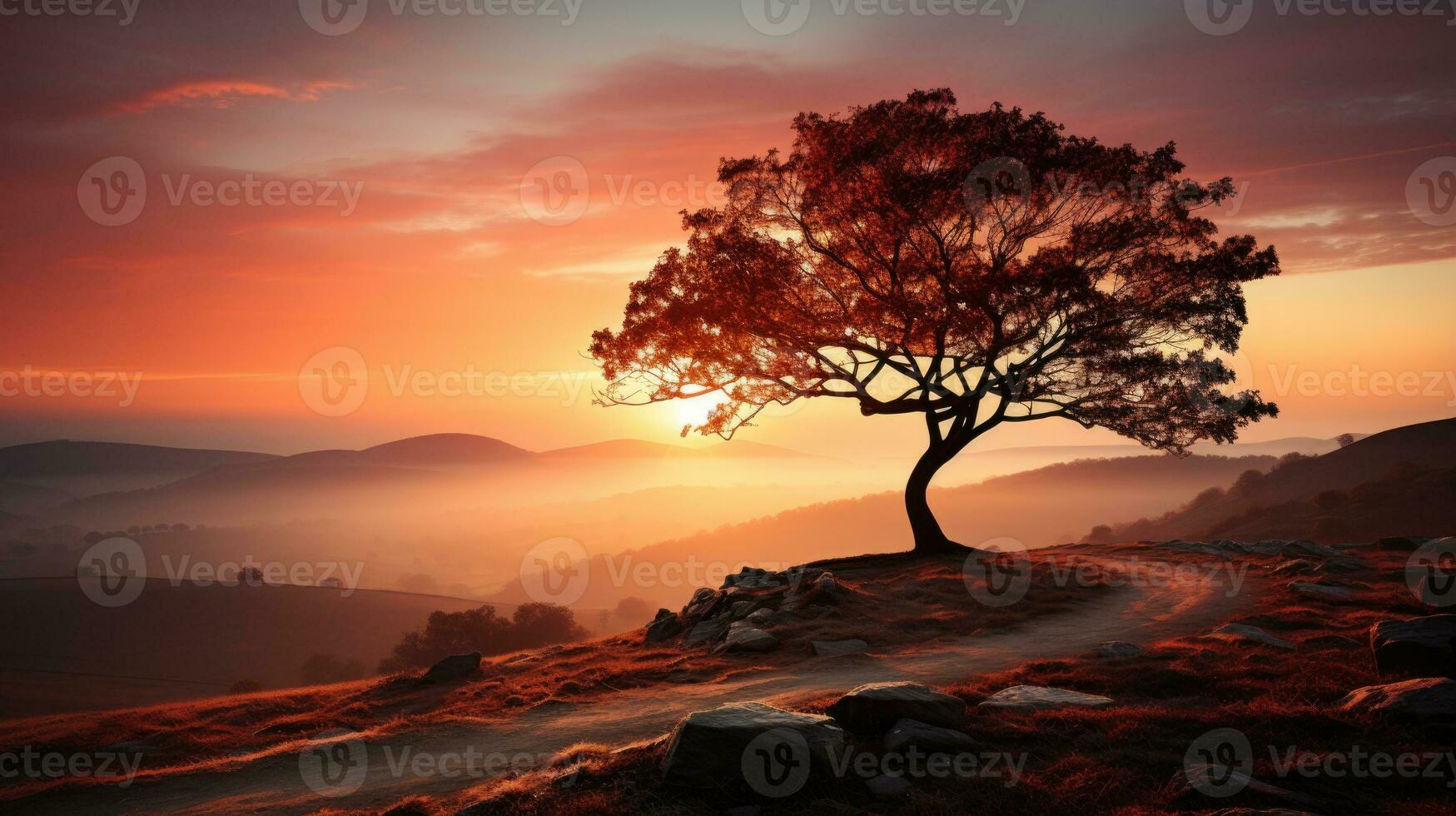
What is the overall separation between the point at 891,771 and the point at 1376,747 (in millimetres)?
6379

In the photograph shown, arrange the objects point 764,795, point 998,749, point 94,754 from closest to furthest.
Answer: point 764,795
point 998,749
point 94,754

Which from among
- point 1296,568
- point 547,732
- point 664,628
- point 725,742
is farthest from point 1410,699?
point 664,628

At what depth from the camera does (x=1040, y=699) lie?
41.2 feet

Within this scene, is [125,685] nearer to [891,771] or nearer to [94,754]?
[94,754]

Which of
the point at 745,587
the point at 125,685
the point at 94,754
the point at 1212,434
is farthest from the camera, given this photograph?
the point at 125,685

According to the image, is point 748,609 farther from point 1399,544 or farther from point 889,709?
point 1399,544

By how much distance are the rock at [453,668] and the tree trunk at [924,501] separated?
1773cm

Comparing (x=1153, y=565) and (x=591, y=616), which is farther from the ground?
(x=1153, y=565)

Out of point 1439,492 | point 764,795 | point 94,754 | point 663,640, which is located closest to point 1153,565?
point 663,640

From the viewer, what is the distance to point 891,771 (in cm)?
1002

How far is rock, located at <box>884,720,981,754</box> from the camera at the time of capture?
10539 mm

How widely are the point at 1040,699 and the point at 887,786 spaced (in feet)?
14.4

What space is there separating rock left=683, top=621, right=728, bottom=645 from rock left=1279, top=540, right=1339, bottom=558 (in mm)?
22638

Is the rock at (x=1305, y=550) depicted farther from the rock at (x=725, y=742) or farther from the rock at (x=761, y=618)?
the rock at (x=725, y=742)
